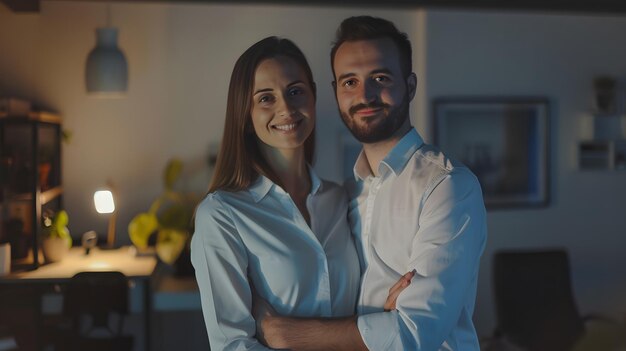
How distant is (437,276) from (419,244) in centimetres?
5

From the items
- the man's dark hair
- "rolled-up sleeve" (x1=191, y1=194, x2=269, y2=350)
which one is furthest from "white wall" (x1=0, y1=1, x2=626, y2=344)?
"rolled-up sleeve" (x1=191, y1=194, x2=269, y2=350)

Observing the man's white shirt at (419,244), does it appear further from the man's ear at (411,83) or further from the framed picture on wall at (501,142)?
the framed picture on wall at (501,142)

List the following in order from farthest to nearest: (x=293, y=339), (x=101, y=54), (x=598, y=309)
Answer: (x=598, y=309) → (x=101, y=54) → (x=293, y=339)

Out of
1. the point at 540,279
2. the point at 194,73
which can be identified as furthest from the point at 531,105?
the point at 194,73

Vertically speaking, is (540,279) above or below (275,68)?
below

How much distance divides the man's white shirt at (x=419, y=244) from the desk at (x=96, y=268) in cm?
79

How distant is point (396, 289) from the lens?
80 cm

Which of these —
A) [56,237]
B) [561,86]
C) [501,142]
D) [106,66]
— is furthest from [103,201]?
[561,86]

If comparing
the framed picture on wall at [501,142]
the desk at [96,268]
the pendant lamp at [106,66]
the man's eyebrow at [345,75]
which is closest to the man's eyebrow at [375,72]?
the man's eyebrow at [345,75]

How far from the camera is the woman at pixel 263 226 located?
811 millimetres

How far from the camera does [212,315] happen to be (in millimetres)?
817

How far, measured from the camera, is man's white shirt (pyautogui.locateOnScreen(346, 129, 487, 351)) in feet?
2.52

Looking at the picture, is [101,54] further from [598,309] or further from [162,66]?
[598,309]

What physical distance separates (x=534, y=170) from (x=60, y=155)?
5.19ft
